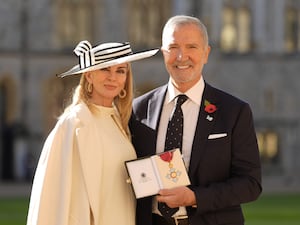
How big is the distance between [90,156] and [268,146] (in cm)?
3271

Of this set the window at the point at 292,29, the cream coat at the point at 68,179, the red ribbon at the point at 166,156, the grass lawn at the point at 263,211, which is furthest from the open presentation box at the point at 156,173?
the window at the point at 292,29

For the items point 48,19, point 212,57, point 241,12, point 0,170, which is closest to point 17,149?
point 0,170

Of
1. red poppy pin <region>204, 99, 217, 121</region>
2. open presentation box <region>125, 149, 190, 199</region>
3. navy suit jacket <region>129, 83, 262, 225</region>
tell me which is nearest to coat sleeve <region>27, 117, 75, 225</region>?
open presentation box <region>125, 149, 190, 199</region>

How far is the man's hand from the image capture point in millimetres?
6730

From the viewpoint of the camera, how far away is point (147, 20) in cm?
3769

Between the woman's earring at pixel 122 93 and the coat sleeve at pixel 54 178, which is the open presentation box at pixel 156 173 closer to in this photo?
the coat sleeve at pixel 54 178

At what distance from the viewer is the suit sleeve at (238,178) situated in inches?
271

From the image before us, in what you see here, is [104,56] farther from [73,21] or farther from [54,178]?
[73,21]

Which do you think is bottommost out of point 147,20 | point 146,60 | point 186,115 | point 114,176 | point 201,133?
point 114,176

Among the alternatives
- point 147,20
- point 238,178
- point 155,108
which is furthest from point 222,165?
point 147,20

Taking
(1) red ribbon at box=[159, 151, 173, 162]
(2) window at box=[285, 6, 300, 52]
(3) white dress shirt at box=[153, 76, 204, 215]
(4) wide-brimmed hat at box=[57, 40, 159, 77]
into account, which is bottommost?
(1) red ribbon at box=[159, 151, 173, 162]

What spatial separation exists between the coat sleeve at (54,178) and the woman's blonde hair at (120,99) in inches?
9.0

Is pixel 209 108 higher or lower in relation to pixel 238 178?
higher

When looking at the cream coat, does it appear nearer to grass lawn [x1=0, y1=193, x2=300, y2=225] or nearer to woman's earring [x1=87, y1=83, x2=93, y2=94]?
woman's earring [x1=87, y1=83, x2=93, y2=94]
